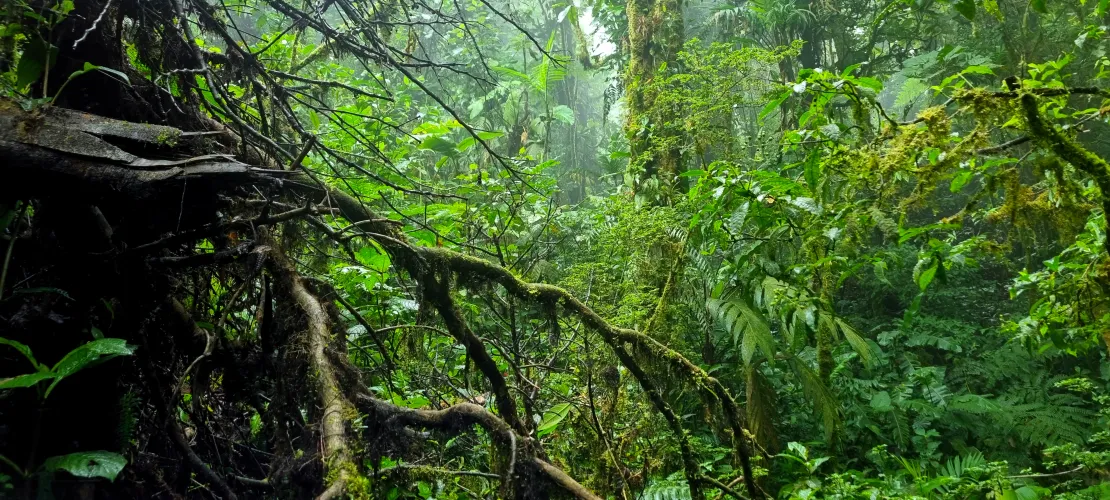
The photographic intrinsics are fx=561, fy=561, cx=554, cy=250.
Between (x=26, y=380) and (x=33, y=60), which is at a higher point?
(x=33, y=60)

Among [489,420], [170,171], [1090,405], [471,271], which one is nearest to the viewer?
[170,171]

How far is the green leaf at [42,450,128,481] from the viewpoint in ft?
4.57

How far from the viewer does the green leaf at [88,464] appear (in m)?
1.39

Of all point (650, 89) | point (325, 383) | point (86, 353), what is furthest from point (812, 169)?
point (650, 89)

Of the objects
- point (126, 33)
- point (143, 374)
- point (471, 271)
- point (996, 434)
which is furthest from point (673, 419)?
point (996, 434)

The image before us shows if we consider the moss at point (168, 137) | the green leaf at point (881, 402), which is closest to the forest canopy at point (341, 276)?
the moss at point (168, 137)

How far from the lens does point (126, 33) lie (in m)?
2.16

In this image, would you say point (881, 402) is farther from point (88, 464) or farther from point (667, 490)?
point (88, 464)

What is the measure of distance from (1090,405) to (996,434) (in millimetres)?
1437

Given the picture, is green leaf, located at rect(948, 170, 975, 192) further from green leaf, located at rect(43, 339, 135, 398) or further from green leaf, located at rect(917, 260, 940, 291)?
green leaf, located at rect(43, 339, 135, 398)

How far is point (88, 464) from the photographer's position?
1413 millimetres

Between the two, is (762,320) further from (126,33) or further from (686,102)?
(126,33)

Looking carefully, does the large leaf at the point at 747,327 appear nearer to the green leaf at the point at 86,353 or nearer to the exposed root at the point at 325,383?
the exposed root at the point at 325,383

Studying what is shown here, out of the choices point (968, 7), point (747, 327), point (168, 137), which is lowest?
point (747, 327)
